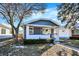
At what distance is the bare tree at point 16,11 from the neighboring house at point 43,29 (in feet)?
0.75

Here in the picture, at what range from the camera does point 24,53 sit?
5.90 metres

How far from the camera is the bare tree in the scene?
5.91m

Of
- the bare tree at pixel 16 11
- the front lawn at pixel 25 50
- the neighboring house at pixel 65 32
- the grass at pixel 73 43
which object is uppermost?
the bare tree at pixel 16 11

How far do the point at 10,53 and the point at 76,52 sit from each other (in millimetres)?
1596

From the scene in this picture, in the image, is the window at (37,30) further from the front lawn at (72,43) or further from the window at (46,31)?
A: the front lawn at (72,43)

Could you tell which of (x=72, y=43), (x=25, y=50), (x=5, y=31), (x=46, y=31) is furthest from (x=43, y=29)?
(x=5, y=31)

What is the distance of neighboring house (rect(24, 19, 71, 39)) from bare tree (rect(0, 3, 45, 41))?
229mm

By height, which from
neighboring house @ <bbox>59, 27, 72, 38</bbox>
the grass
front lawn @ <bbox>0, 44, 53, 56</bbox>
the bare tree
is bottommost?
front lawn @ <bbox>0, 44, 53, 56</bbox>

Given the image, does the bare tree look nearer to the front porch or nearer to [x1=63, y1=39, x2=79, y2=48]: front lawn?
the front porch

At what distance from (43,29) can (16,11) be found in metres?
0.80

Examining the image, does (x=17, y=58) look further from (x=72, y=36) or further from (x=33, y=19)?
(x=72, y=36)

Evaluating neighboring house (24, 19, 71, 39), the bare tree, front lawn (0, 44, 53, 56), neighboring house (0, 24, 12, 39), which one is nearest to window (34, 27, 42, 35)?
neighboring house (24, 19, 71, 39)

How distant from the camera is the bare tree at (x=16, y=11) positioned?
233 inches

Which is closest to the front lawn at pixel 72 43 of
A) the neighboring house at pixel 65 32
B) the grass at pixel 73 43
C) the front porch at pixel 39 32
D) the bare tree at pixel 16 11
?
the grass at pixel 73 43
